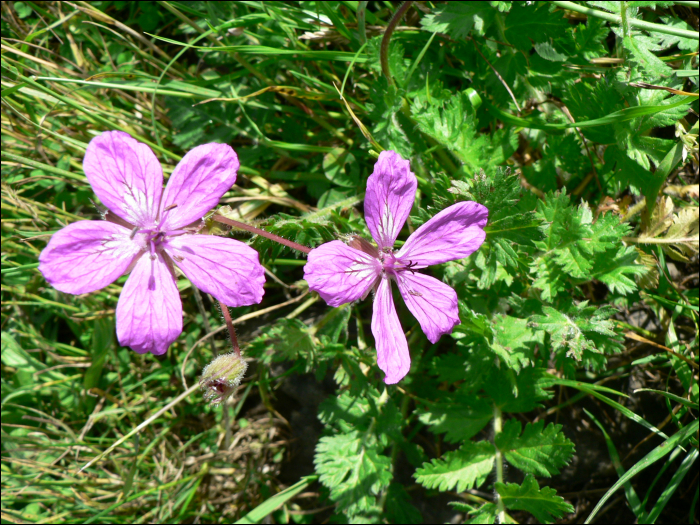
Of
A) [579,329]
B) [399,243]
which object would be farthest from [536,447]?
[399,243]

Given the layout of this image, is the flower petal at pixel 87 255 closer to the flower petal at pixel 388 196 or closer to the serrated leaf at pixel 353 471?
the flower petal at pixel 388 196

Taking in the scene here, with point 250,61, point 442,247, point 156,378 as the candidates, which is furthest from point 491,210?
point 156,378

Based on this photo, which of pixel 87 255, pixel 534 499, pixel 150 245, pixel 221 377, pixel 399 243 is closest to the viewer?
pixel 87 255

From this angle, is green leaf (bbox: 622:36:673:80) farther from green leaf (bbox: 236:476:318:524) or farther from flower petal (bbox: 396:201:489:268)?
green leaf (bbox: 236:476:318:524)

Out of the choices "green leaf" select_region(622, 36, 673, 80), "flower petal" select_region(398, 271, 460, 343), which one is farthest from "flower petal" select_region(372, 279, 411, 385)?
"green leaf" select_region(622, 36, 673, 80)

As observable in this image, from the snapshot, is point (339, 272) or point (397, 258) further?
point (397, 258)

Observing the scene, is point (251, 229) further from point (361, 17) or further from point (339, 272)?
point (361, 17)
